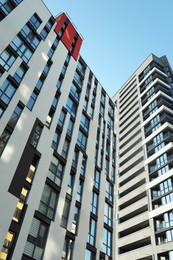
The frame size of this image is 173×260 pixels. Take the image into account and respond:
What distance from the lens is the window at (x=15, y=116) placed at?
2000cm

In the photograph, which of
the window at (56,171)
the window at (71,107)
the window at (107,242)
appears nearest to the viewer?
the window at (56,171)

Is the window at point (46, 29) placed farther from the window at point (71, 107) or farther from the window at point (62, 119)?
the window at point (62, 119)

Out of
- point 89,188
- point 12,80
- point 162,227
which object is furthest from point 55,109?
point 162,227

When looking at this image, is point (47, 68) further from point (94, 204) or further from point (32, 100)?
point (94, 204)

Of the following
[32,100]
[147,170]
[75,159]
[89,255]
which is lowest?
[89,255]

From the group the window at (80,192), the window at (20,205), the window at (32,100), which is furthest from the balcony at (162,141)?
the window at (20,205)

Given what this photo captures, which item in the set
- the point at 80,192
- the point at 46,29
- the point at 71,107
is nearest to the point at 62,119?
the point at 71,107

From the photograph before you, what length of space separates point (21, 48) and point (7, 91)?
6.39 m

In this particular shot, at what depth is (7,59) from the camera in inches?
896

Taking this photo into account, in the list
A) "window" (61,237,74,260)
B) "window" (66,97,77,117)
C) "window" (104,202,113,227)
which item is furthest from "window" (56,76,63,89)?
"window" (61,237,74,260)

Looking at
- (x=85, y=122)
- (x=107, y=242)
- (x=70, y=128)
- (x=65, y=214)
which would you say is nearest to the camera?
(x=65, y=214)

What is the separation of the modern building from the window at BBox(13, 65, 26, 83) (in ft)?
0.43

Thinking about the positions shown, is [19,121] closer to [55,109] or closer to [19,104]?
[19,104]

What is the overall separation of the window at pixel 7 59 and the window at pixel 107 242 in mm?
19083
